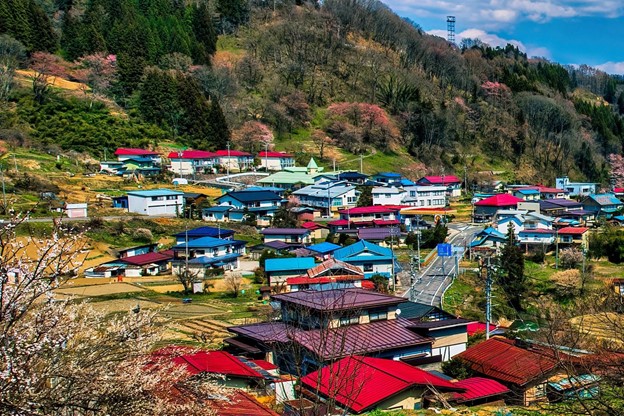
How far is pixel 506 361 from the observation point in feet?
39.6

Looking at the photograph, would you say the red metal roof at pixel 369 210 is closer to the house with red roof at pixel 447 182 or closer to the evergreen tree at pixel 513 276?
the house with red roof at pixel 447 182

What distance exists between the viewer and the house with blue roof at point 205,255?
82.3ft

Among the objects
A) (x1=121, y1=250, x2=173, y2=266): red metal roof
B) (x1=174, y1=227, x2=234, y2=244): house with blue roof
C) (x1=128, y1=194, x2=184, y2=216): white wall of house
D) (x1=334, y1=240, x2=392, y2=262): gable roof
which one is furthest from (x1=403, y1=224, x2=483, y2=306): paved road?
(x1=128, y1=194, x2=184, y2=216): white wall of house

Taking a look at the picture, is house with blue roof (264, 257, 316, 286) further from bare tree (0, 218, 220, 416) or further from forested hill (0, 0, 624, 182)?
forested hill (0, 0, 624, 182)

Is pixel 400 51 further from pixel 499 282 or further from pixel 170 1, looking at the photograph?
pixel 499 282

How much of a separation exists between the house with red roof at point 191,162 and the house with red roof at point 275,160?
480cm

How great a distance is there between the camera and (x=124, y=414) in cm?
521

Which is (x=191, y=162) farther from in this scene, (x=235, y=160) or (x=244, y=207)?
(x=244, y=207)

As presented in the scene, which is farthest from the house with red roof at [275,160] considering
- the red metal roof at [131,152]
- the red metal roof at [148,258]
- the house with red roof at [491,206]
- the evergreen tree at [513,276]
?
the evergreen tree at [513,276]

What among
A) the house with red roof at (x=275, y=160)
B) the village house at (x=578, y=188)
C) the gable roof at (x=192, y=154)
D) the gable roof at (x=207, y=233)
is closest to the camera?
the gable roof at (x=207, y=233)

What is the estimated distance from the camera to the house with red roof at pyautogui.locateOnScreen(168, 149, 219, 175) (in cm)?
4241

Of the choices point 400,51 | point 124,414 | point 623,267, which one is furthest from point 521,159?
point 124,414

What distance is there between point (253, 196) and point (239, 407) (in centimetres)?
2783

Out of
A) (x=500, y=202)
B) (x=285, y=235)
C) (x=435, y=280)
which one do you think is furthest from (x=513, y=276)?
(x=500, y=202)
